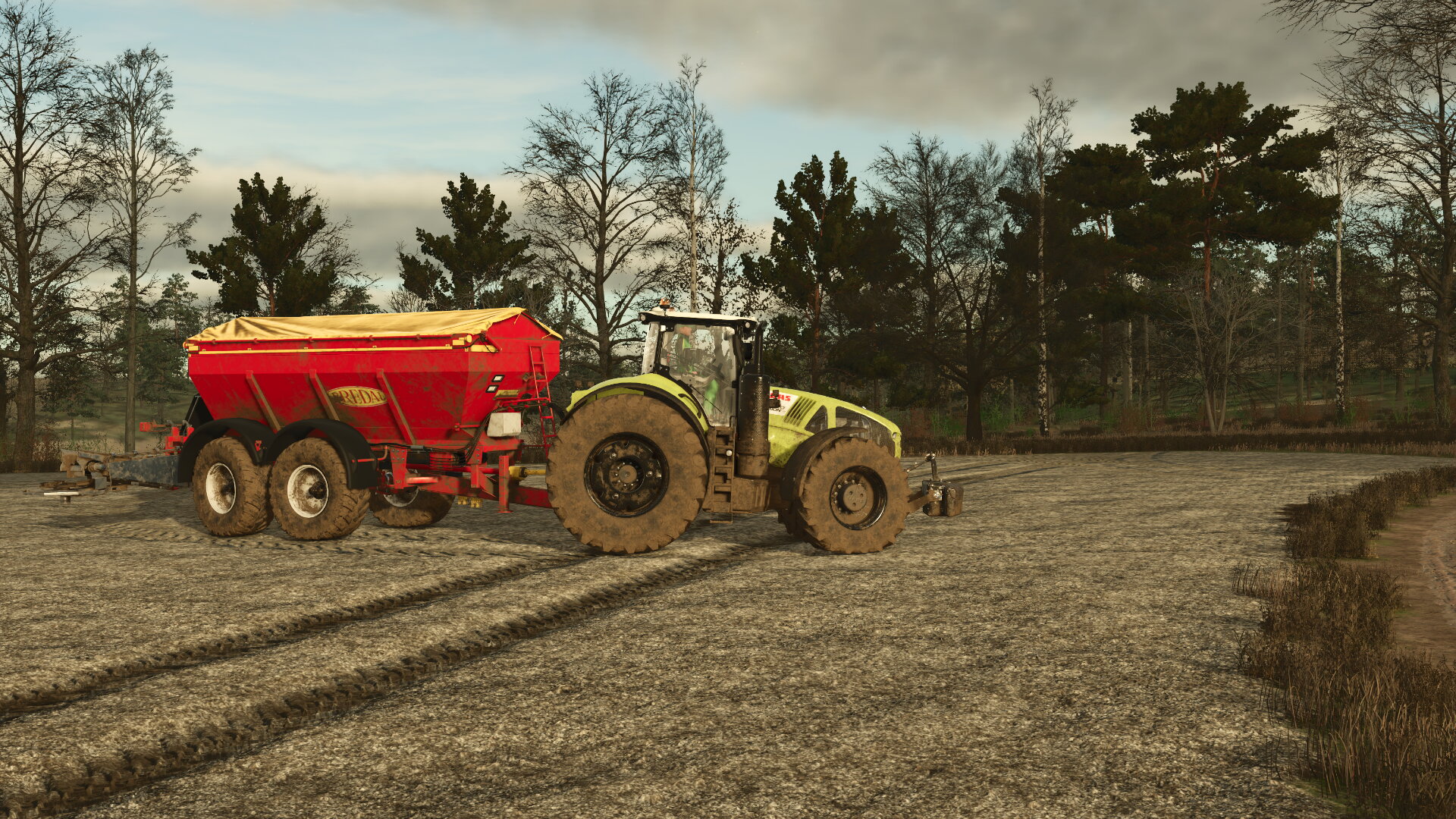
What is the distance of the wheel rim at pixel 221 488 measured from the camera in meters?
11.1

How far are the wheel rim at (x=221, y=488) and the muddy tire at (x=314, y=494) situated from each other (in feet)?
2.13

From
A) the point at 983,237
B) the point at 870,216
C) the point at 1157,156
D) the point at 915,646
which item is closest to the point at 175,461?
the point at 915,646

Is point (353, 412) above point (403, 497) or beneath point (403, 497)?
above

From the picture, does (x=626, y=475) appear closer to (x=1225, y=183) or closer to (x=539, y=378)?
(x=539, y=378)

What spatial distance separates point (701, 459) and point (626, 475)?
834 millimetres

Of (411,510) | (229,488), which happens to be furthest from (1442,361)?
(229,488)

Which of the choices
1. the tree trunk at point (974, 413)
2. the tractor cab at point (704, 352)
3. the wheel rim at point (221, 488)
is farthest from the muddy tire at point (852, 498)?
the tree trunk at point (974, 413)

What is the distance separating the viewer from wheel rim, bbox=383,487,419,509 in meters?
12.3

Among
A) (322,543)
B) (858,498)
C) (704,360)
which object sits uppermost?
(704,360)

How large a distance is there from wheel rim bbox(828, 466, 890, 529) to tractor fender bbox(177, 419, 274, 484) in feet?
22.1

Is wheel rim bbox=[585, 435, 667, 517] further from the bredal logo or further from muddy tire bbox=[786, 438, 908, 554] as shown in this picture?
the bredal logo

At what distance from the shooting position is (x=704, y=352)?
1005cm

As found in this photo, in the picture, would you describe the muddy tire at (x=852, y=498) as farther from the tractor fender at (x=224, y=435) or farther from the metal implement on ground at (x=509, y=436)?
the tractor fender at (x=224, y=435)

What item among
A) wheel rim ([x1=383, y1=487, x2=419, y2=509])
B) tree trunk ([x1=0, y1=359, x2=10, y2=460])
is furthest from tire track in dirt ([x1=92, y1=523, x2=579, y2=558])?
tree trunk ([x1=0, y1=359, x2=10, y2=460])
